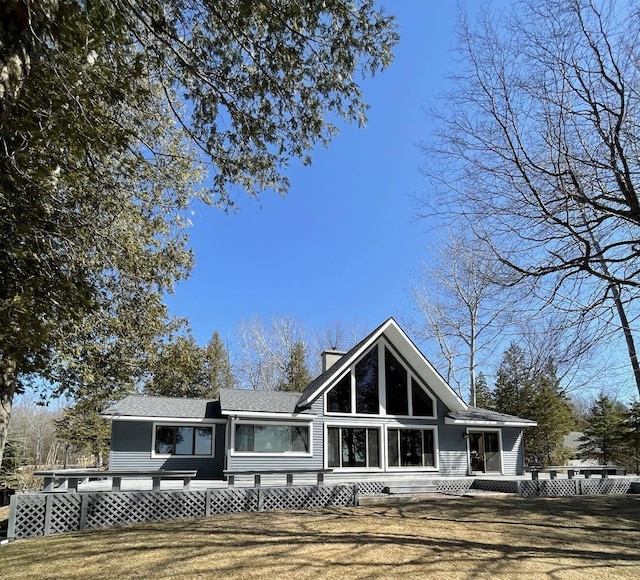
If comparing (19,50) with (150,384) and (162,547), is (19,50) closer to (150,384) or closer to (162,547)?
(162,547)

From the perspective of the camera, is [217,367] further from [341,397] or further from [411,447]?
[411,447]

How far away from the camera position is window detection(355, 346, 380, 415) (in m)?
17.3

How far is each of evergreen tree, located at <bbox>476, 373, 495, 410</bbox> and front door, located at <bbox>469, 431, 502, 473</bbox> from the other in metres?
11.4

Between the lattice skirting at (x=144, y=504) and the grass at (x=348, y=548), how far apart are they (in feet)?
1.69

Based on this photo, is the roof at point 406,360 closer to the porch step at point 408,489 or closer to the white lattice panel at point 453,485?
the white lattice panel at point 453,485

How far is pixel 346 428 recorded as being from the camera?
17000mm

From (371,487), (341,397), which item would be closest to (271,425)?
(341,397)

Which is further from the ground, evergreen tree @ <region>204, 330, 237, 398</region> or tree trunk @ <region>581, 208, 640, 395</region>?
evergreen tree @ <region>204, 330, 237, 398</region>

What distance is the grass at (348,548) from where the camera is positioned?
638 cm

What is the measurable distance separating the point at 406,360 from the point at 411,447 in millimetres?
3176

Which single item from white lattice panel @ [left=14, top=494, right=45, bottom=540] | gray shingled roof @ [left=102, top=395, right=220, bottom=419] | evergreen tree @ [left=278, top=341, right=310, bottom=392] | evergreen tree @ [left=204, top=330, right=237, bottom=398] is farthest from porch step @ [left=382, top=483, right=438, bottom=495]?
evergreen tree @ [left=204, top=330, right=237, bottom=398]

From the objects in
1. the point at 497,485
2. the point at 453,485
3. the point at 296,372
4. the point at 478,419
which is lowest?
the point at 453,485

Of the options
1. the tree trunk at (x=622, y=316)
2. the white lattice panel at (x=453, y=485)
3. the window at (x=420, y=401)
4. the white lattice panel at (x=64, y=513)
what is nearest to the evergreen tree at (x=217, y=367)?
the window at (x=420, y=401)

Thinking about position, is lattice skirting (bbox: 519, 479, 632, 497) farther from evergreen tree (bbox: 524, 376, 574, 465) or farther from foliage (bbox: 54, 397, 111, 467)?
foliage (bbox: 54, 397, 111, 467)
